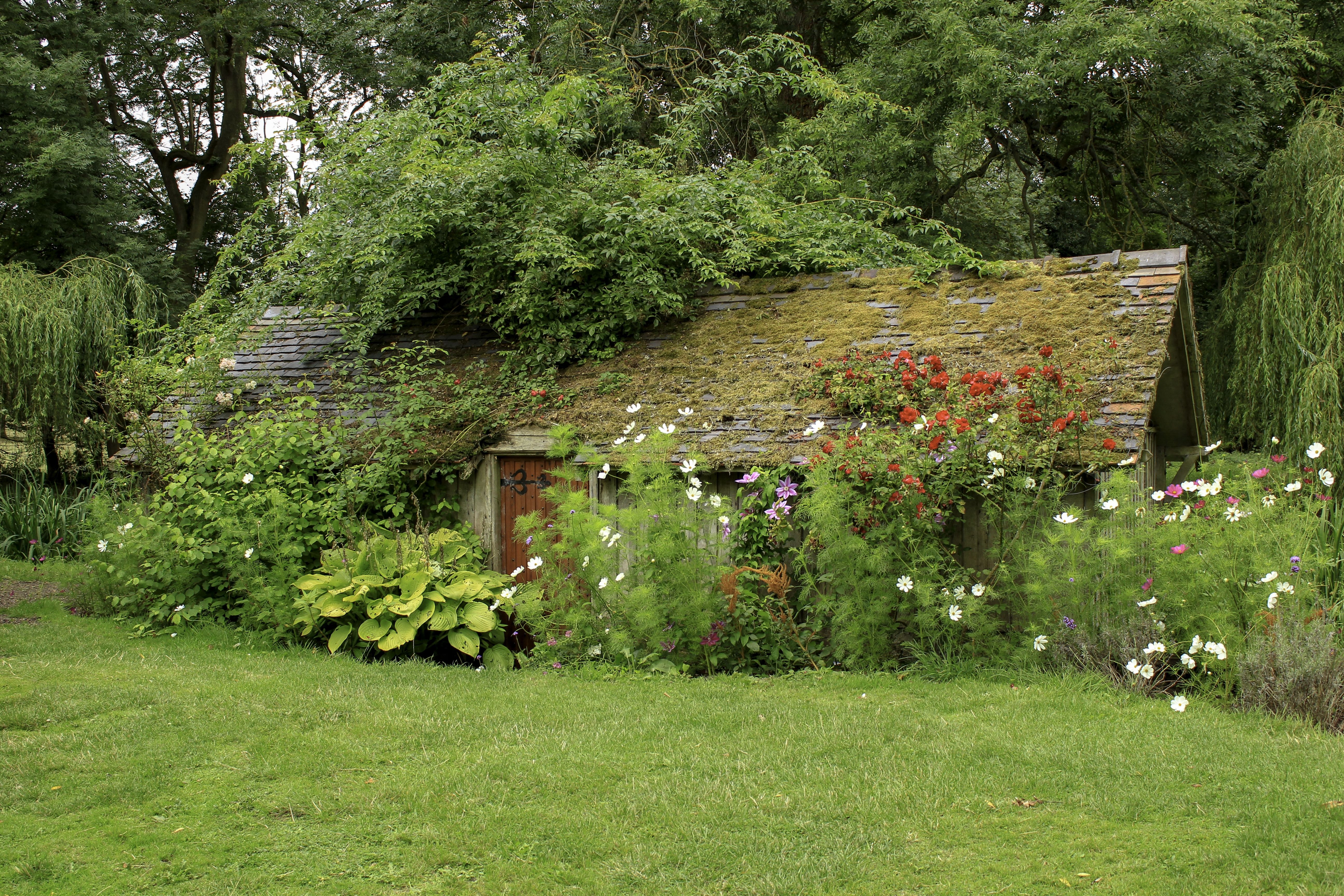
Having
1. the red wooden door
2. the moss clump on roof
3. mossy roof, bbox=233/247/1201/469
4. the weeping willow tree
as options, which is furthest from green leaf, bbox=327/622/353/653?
the weeping willow tree

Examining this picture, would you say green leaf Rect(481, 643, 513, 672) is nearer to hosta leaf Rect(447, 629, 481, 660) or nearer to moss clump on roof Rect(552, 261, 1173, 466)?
hosta leaf Rect(447, 629, 481, 660)

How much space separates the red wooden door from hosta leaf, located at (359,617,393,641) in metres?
1.39

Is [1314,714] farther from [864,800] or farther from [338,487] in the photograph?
[338,487]

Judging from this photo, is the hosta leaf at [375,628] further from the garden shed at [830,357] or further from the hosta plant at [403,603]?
the garden shed at [830,357]

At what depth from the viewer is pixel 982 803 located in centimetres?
447

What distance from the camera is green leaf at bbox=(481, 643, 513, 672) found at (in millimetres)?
7562

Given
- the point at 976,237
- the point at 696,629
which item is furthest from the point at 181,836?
the point at 976,237

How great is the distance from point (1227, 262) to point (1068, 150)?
123 inches

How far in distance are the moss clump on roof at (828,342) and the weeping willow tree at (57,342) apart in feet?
23.7

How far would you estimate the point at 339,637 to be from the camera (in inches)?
302

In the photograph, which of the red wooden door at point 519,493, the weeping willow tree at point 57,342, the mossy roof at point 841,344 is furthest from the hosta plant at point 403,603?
the weeping willow tree at point 57,342

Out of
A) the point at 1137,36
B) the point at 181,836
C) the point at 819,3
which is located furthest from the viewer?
the point at 819,3

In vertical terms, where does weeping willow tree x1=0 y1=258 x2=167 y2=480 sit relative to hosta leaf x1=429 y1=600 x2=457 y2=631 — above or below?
above

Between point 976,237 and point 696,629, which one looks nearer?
point 696,629
